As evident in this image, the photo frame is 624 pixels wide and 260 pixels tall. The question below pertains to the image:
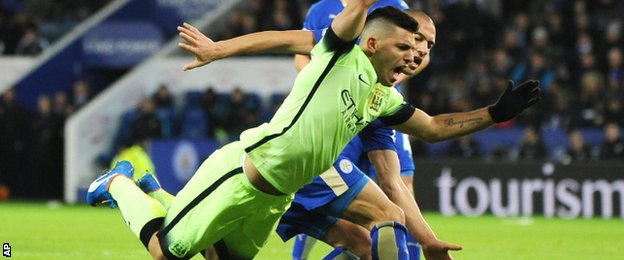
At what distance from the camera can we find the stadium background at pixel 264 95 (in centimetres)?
1948

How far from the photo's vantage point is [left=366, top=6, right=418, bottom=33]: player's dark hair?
7.00m

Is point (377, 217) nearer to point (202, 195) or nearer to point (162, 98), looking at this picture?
A: point (202, 195)

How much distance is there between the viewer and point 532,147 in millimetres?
19844

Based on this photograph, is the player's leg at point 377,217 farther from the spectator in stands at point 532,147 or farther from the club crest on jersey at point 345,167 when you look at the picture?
the spectator in stands at point 532,147

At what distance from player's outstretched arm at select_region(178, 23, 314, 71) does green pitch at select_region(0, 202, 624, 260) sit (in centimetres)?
439

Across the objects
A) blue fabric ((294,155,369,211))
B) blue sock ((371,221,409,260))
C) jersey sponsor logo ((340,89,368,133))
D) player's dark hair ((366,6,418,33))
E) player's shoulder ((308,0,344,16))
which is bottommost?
blue sock ((371,221,409,260))

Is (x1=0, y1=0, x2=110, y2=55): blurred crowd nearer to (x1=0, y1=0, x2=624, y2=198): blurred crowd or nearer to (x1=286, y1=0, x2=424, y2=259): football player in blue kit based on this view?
(x1=0, y1=0, x2=624, y2=198): blurred crowd

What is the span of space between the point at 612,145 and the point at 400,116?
40.1 ft

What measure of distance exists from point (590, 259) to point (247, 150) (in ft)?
19.9

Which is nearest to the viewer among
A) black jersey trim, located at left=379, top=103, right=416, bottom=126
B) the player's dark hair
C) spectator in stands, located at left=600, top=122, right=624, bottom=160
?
the player's dark hair

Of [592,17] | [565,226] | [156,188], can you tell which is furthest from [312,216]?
[592,17]

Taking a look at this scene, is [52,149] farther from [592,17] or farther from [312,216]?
[312,216]

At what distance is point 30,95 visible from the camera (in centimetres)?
2478

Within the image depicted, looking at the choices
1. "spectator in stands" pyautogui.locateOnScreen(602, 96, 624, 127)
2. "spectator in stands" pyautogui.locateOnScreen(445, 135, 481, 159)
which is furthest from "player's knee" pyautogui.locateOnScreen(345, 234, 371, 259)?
"spectator in stands" pyautogui.locateOnScreen(602, 96, 624, 127)
